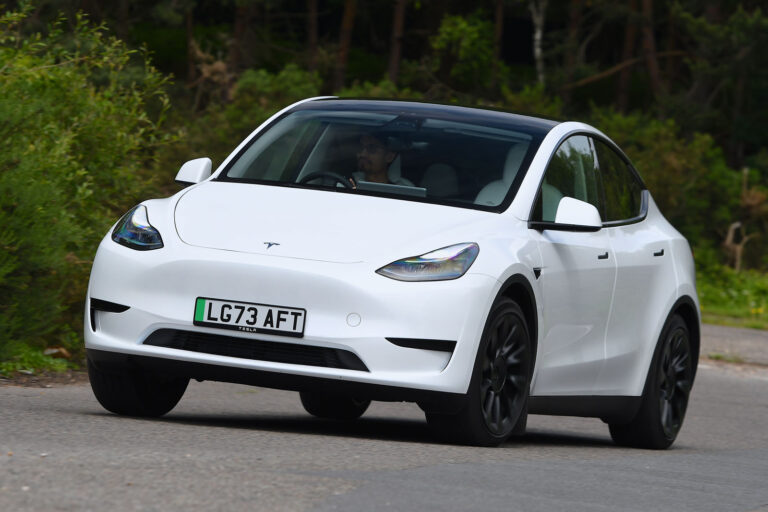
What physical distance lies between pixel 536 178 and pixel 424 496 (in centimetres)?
268

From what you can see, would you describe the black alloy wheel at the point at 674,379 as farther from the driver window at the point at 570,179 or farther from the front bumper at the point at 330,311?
the front bumper at the point at 330,311

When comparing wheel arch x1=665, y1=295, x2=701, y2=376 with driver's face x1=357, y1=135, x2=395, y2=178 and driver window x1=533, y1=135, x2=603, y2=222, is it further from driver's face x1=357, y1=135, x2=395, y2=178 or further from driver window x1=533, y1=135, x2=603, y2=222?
driver's face x1=357, y1=135, x2=395, y2=178

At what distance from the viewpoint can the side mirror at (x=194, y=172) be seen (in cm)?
770

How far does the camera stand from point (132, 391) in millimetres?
7312

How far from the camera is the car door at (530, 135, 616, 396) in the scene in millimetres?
7520

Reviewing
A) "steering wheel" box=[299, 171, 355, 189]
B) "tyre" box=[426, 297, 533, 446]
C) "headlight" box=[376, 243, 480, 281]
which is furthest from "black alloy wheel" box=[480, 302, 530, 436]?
"steering wheel" box=[299, 171, 355, 189]

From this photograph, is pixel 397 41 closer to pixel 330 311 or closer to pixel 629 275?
pixel 629 275

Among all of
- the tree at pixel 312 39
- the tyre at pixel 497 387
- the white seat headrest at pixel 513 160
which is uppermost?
the white seat headrest at pixel 513 160

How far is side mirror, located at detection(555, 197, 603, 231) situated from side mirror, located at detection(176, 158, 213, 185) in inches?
69.3

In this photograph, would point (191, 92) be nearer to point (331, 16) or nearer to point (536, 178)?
point (331, 16)

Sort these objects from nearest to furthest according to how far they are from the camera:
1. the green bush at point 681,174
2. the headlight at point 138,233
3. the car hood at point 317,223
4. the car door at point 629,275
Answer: the car hood at point 317,223, the headlight at point 138,233, the car door at point 629,275, the green bush at point 681,174

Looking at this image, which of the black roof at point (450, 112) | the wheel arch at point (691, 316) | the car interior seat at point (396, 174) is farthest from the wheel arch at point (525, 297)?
the wheel arch at point (691, 316)

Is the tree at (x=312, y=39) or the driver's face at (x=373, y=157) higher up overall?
the driver's face at (x=373, y=157)

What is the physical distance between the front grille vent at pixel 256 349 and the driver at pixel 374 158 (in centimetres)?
133
